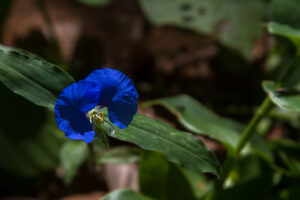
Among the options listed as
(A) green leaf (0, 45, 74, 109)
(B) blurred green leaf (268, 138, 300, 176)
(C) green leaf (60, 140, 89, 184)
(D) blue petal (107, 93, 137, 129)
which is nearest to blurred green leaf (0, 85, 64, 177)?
(C) green leaf (60, 140, 89, 184)

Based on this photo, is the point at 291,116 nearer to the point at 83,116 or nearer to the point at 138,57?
the point at 138,57

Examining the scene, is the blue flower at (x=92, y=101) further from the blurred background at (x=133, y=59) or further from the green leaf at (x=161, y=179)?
the blurred background at (x=133, y=59)

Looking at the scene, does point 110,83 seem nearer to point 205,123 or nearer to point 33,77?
point 33,77

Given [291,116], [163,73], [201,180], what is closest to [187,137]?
[201,180]

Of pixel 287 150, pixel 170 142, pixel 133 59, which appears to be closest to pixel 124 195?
pixel 170 142

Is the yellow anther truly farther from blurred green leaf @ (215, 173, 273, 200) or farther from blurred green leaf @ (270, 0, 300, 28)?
blurred green leaf @ (270, 0, 300, 28)

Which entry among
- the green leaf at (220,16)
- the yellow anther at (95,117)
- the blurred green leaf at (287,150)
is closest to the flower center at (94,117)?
the yellow anther at (95,117)
